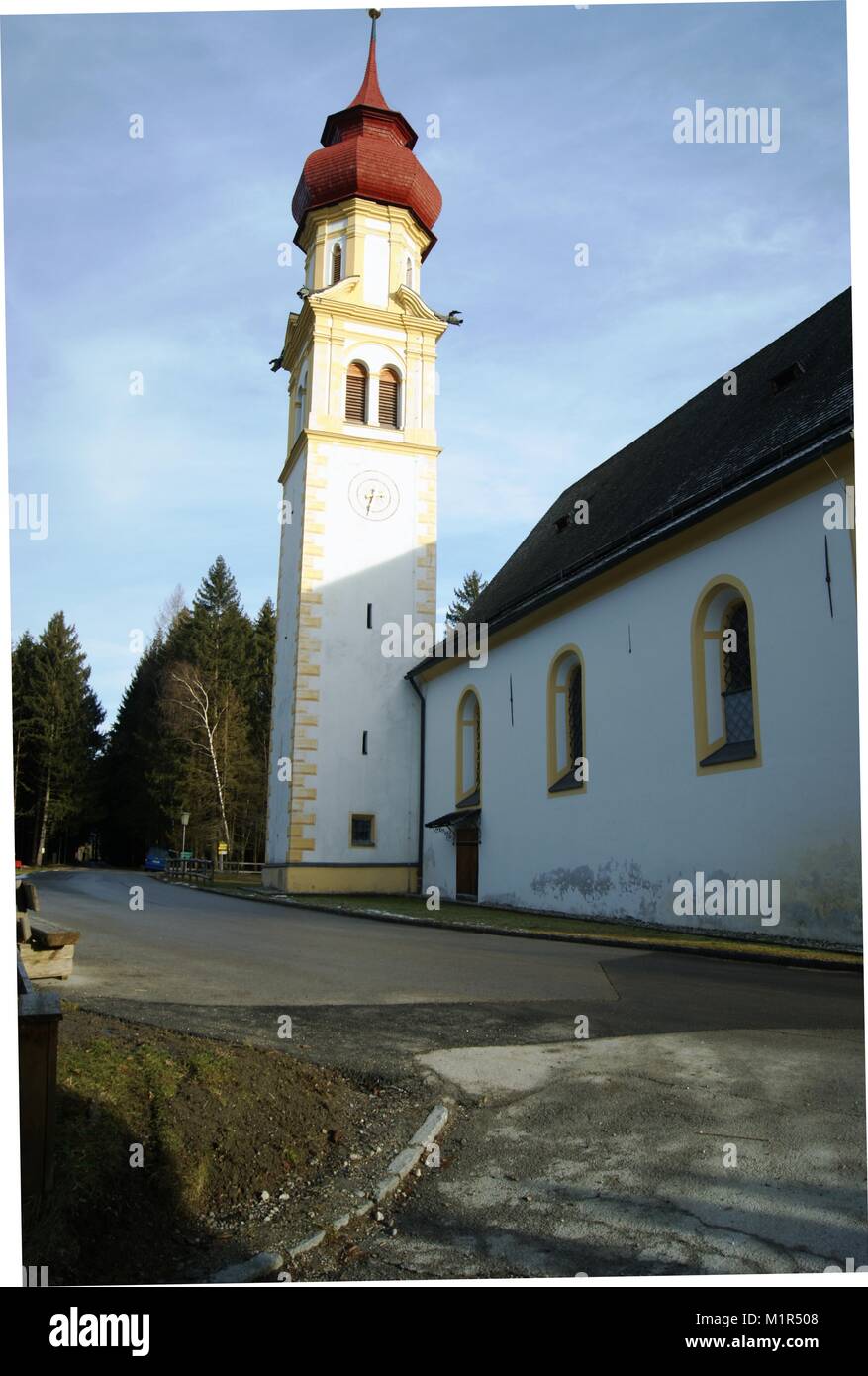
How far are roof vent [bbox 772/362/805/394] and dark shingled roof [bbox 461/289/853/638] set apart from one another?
0.05ft

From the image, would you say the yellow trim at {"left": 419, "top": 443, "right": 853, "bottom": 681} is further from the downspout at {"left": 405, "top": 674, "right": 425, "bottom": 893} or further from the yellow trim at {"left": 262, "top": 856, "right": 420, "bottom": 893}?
the yellow trim at {"left": 262, "top": 856, "right": 420, "bottom": 893}

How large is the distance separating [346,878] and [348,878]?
0.05m

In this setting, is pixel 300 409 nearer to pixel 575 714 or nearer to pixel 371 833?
pixel 371 833

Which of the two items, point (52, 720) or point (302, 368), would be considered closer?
point (302, 368)

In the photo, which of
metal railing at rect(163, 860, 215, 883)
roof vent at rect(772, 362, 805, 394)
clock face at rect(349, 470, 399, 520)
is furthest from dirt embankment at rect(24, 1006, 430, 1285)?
metal railing at rect(163, 860, 215, 883)

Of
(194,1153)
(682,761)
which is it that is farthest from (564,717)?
(194,1153)

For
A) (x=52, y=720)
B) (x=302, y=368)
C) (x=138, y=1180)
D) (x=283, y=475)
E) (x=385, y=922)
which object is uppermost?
(x=302, y=368)

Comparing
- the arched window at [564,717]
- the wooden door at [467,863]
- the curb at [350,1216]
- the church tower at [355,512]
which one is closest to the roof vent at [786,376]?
the arched window at [564,717]

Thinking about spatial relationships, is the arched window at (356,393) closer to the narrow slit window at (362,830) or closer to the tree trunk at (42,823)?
the narrow slit window at (362,830)

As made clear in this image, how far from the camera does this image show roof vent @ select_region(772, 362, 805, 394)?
622 inches

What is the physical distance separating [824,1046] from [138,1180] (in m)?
4.18

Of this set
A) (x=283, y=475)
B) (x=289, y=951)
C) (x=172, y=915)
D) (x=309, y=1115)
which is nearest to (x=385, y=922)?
(x=172, y=915)
